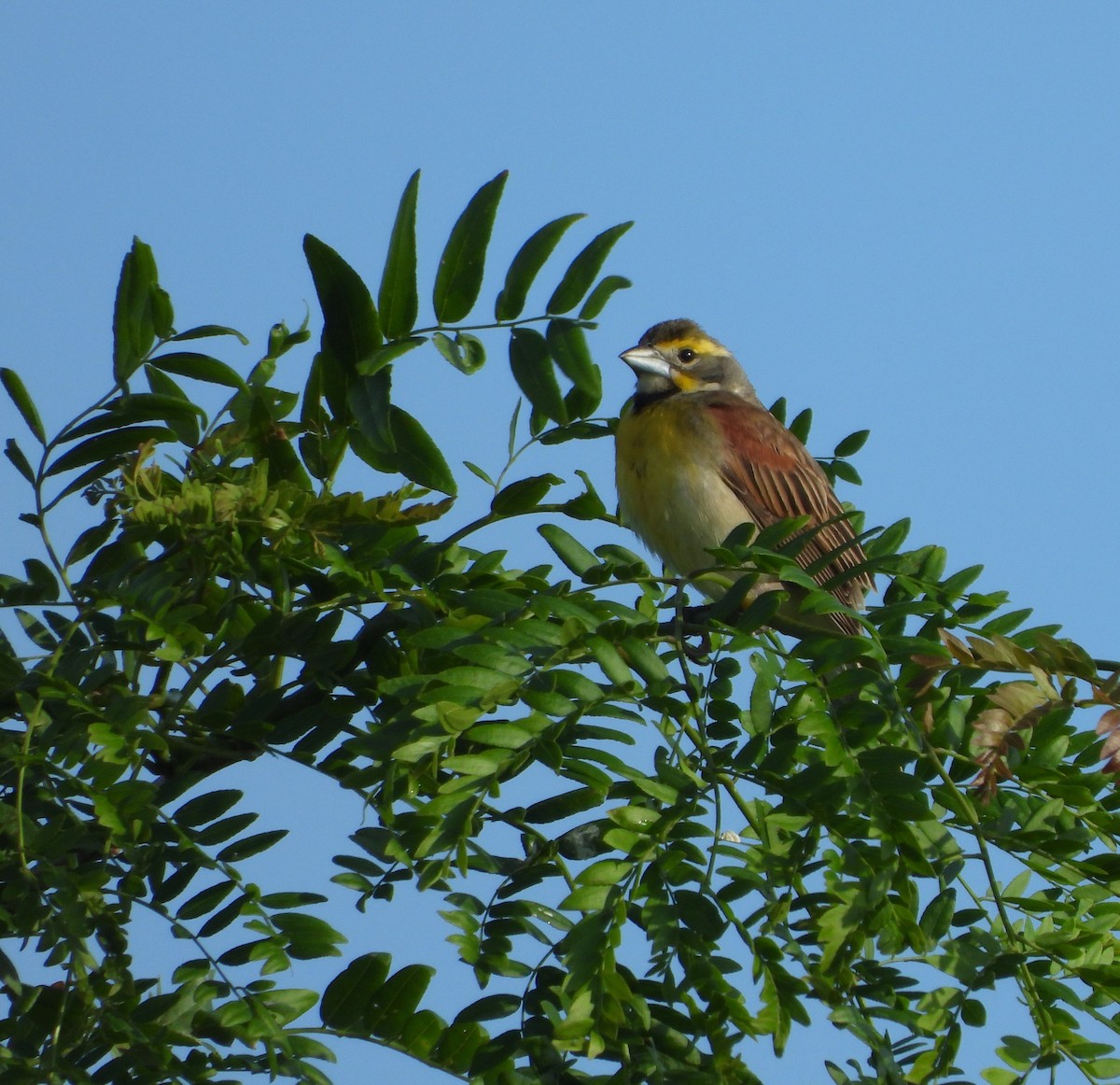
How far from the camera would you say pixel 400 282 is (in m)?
3.21

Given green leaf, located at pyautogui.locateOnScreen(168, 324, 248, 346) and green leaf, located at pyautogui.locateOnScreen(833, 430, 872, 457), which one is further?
green leaf, located at pyautogui.locateOnScreen(833, 430, 872, 457)

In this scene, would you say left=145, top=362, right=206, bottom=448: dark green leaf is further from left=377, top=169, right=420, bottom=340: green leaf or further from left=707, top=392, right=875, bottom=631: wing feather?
left=707, top=392, right=875, bottom=631: wing feather

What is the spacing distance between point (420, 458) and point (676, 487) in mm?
2441

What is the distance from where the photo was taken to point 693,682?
2850 millimetres

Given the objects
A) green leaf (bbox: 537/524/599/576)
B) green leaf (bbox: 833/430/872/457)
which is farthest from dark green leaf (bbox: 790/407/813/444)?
green leaf (bbox: 537/524/599/576)

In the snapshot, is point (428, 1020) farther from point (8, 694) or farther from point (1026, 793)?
point (1026, 793)

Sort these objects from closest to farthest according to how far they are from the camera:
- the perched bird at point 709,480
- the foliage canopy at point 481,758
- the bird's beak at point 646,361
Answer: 1. the foliage canopy at point 481,758
2. the perched bird at point 709,480
3. the bird's beak at point 646,361

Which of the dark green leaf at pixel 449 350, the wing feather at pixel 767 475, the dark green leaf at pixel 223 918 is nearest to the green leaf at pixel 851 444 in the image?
the wing feather at pixel 767 475

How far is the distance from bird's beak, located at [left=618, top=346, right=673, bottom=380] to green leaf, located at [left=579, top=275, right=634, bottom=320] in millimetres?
3148

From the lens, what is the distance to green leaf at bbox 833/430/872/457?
455 cm

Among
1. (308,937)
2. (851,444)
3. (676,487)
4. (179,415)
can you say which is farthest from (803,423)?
(308,937)

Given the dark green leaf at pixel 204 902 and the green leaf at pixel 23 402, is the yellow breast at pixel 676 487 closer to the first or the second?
the green leaf at pixel 23 402

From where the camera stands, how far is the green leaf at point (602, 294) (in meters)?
3.18

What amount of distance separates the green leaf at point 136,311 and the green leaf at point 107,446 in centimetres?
12
